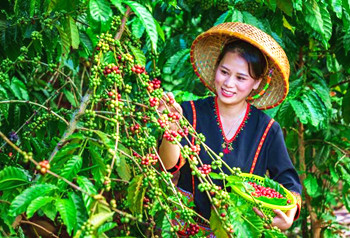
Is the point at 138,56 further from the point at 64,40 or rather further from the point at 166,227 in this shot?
the point at 166,227

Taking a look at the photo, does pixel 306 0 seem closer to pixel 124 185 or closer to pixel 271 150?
pixel 271 150

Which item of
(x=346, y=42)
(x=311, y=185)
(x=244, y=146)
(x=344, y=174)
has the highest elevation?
(x=346, y=42)

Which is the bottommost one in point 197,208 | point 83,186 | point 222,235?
point 197,208

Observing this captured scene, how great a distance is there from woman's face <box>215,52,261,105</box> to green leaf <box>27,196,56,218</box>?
1021 mm

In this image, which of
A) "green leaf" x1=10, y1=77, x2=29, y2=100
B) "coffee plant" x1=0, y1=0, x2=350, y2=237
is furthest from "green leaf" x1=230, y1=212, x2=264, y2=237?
"green leaf" x1=10, y1=77, x2=29, y2=100

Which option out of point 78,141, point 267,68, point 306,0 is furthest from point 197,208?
point 306,0

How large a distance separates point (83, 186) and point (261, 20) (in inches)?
57.9

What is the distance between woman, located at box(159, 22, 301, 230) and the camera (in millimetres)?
2020

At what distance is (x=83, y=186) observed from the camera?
127 centimetres

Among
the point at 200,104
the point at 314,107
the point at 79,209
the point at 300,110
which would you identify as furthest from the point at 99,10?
the point at 314,107

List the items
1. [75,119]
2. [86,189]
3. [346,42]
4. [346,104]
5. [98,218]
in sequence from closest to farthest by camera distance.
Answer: [98,218]
[86,189]
[75,119]
[346,42]
[346,104]

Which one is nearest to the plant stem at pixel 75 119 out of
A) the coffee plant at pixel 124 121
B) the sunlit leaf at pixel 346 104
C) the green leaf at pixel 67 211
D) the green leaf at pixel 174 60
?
the coffee plant at pixel 124 121

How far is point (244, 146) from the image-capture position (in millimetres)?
2111

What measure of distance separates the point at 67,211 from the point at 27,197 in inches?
4.6
